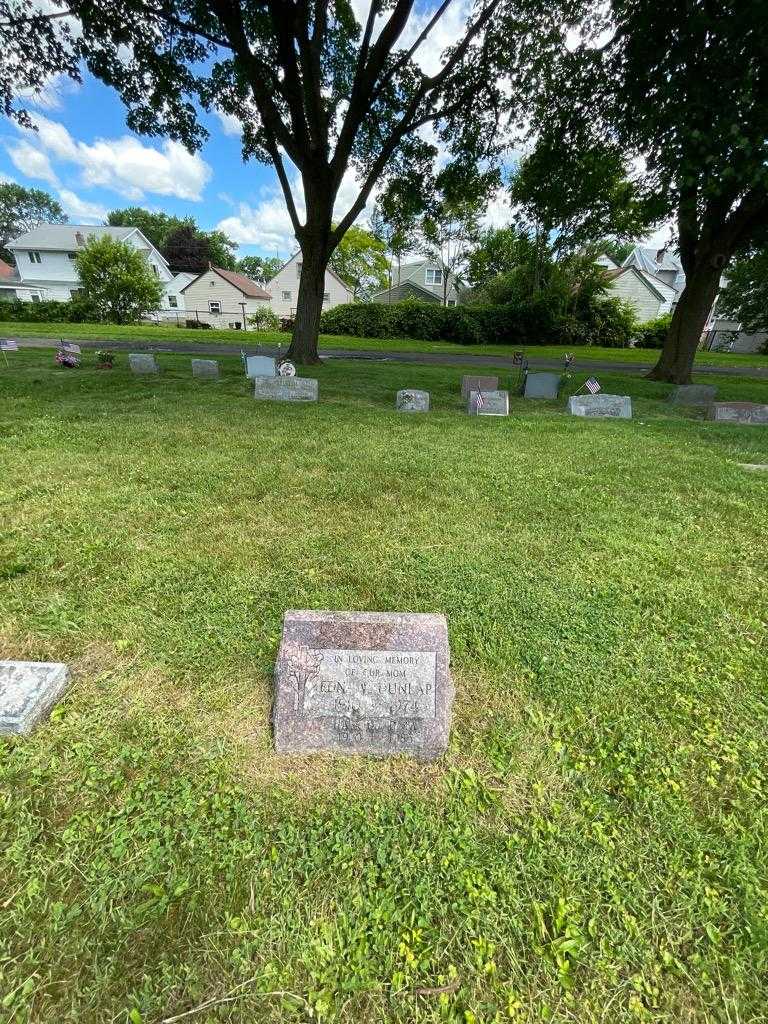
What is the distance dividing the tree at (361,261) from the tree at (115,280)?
1869 cm

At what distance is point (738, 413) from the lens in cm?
885

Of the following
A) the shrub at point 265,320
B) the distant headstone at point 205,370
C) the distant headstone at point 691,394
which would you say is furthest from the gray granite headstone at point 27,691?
the shrub at point 265,320

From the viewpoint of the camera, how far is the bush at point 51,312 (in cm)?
2884

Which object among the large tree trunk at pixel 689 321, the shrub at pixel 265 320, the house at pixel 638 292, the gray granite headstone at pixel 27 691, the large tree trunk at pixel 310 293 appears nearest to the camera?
the gray granite headstone at pixel 27 691

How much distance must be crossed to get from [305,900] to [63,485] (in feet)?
13.4

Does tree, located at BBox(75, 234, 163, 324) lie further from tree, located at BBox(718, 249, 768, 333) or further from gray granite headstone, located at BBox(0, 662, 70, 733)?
tree, located at BBox(718, 249, 768, 333)

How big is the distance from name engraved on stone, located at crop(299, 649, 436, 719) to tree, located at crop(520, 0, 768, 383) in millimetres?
8394

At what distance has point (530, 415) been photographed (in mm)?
8227

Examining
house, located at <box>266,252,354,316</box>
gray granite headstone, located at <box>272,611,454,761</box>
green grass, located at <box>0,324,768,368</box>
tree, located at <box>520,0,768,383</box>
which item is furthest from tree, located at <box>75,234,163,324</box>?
gray granite headstone, located at <box>272,611,454,761</box>

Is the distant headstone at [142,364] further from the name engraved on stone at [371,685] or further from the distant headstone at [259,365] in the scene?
the name engraved on stone at [371,685]

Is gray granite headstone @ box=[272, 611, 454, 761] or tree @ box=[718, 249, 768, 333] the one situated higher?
tree @ box=[718, 249, 768, 333]

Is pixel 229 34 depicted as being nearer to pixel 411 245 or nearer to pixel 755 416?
pixel 755 416

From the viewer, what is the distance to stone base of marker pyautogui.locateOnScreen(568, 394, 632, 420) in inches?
336

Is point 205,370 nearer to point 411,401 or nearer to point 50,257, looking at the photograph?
point 411,401
